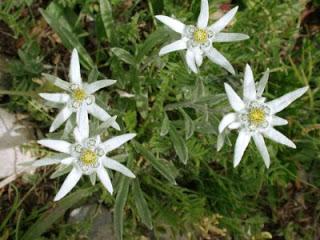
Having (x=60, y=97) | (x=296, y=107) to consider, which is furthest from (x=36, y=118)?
(x=296, y=107)

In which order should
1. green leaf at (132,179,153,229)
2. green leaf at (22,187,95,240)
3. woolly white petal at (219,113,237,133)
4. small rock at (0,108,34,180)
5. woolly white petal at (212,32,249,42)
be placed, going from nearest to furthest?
woolly white petal at (219,113,237,133)
woolly white petal at (212,32,249,42)
green leaf at (132,179,153,229)
green leaf at (22,187,95,240)
small rock at (0,108,34,180)

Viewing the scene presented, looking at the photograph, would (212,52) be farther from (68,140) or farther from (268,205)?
Answer: (268,205)

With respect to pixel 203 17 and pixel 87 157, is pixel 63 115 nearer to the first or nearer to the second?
pixel 87 157

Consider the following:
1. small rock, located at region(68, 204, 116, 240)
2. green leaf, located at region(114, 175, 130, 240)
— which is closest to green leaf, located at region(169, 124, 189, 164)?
green leaf, located at region(114, 175, 130, 240)

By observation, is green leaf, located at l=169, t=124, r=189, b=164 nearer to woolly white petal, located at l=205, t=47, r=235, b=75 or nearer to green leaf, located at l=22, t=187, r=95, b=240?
woolly white petal, located at l=205, t=47, r=235, b=75

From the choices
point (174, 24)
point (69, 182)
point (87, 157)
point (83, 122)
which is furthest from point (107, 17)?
point (69, 182)
